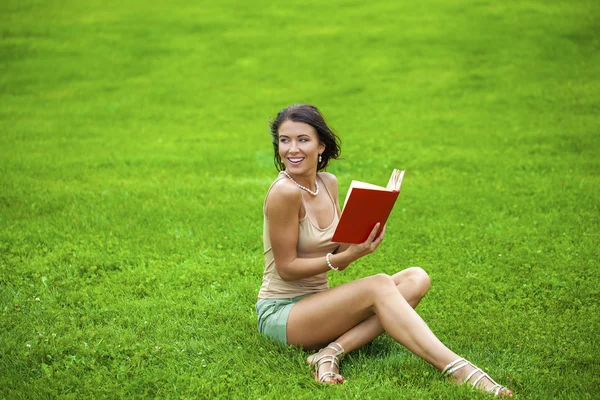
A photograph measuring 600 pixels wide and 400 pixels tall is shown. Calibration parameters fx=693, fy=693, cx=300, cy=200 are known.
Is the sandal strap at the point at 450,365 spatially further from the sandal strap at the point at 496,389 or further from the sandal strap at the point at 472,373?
the sandal strap at the point at 496,389

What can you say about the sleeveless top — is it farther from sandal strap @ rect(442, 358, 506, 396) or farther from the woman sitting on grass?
sandal strap @ rect(442, 358, 506, 396)

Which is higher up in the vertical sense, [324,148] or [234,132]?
[324,148]

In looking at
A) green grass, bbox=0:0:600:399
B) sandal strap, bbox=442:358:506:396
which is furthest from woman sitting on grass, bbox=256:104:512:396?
green grass, bbox=0:0:600:399

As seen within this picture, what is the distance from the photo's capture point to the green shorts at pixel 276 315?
470 centimetres

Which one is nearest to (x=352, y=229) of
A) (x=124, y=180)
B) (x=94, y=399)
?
(x=94, y=399)

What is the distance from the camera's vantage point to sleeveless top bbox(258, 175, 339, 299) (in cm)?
468

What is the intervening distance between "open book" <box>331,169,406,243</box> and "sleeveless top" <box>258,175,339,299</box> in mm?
436

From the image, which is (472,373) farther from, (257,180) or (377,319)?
(257,180)

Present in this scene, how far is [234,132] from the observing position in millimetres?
12656

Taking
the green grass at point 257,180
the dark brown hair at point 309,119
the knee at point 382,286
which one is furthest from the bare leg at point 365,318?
the dark brown hair at point 309,119

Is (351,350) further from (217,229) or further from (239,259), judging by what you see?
(217,229)

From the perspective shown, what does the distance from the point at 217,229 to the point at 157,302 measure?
2066 mm

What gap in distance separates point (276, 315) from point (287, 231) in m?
0.62

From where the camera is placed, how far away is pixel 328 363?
14.7 ft
